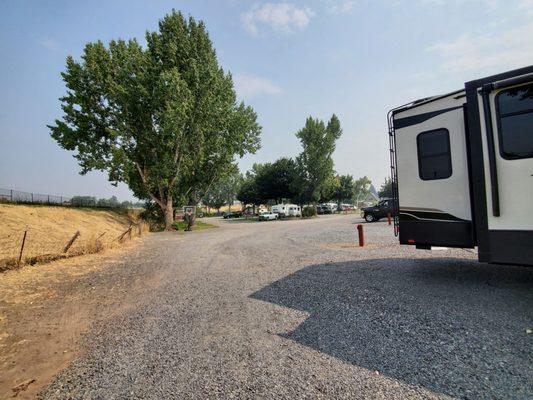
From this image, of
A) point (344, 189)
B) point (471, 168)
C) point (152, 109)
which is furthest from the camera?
point (344, 189)

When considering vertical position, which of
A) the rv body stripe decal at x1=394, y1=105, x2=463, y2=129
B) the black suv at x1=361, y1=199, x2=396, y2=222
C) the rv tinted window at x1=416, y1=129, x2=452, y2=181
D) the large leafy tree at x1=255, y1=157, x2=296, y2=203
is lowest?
the black suv at x1=361, y1=199, x2=396, y2=222

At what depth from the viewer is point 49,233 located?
47.6 feet

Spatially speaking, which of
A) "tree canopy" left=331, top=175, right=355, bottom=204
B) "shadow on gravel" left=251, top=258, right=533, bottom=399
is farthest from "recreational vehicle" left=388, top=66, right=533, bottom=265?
"tree canopy" left=331, top=175, right=355, bottom=204

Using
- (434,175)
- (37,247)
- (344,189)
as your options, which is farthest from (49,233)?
(344,189)

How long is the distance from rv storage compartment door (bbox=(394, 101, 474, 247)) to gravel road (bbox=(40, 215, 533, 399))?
1.06 meters

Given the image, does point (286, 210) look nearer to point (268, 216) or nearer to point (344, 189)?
point (268, 216)

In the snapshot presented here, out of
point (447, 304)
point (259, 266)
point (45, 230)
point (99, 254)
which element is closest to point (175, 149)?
point (45, 230)

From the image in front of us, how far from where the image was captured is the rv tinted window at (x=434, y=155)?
19.4 ft

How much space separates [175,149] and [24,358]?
2482 cm

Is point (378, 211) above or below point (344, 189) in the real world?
below

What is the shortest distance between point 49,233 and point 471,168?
16816 mm

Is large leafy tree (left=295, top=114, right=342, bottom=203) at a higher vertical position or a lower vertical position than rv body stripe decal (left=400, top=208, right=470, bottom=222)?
higher

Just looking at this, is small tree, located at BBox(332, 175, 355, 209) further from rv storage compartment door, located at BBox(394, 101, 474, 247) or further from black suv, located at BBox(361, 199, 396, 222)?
rv storage compartment door, located at BBox(394, 101, 474, 247)

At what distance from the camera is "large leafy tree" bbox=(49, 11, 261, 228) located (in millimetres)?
24953
